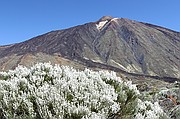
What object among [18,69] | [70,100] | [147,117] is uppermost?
[18,69]

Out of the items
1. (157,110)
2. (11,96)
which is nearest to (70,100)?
(11,96)

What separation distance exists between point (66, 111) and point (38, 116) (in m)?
0.52

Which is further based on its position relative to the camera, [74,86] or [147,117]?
[74,86]

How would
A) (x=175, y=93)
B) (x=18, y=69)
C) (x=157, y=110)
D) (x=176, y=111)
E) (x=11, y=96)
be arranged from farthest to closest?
(x=18, y=69), (x=175, y=93), (x=11, y=96), (x=157, y=110), (x=176, y=111)

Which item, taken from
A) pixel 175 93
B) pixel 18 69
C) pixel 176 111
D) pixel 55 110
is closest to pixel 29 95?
pixel 55 110

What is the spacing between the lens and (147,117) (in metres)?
5.95

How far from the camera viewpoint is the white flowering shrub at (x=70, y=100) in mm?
5969

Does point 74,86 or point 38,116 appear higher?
point 74,86

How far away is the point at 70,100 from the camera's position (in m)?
6.50

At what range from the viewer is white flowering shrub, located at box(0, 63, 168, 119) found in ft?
19.6

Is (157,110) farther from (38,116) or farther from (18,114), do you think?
(18,114)

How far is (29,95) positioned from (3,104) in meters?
0.52

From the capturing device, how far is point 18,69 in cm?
848

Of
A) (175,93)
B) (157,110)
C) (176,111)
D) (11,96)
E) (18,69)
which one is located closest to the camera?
(176,111)
